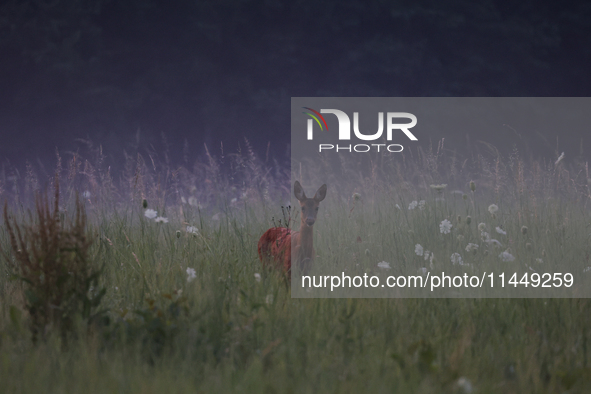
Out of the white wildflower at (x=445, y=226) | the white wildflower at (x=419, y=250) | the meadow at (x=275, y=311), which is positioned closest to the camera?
the meadow at (x=275, y=311)

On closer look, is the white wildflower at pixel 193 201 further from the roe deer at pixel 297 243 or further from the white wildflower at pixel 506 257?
the white wildflower at pixel 506 257

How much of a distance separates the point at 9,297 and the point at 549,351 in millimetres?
3595

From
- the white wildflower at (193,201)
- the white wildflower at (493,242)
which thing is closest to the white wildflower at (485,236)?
the white wildflower at (493,242)

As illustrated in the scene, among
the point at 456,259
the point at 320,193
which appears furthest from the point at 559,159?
the point at 320,193

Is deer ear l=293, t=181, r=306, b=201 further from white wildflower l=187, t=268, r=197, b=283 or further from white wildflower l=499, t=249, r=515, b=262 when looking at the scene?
white wildflower l=499, t=249, r=515, b=262

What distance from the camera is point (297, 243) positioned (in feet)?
13.0

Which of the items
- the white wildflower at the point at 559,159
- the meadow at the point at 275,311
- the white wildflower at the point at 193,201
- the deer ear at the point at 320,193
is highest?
the white wildflower at the point at 559,159

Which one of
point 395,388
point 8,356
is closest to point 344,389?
point 395,388

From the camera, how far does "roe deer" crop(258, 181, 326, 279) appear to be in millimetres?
3824

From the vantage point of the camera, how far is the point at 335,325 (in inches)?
110

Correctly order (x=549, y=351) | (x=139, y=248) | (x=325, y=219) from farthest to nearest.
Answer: (x=325, y=219)
(x=139, y=248)
(x=549, y=351)

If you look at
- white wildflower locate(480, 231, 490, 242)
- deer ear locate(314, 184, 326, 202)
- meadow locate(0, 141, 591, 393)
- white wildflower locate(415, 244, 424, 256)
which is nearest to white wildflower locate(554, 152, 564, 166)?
meadow locate(0, 141, 591, 393)

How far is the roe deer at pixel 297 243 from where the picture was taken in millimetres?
3824

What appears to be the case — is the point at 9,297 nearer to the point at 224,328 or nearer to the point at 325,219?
the point at 224,328
